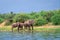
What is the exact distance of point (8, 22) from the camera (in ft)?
152

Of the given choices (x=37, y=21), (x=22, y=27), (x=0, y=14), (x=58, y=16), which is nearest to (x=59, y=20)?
(x=58, y=16)

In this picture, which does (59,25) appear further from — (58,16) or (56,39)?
(56,39)

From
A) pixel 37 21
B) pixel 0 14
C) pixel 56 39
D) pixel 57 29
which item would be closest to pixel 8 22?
pixel 37 21

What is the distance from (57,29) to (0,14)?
30196 millimetres

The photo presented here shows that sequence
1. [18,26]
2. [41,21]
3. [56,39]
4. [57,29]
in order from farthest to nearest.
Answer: [41,21], [18,26], [57,29], [56,39]

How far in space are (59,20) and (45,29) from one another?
17.5ft

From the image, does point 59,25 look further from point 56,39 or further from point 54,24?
point 56,39

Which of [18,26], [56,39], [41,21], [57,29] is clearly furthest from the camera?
[41,21]

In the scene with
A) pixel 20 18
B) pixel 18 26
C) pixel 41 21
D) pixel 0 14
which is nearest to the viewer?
pixel 18 26

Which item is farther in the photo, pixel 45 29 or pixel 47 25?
pixel 47 25

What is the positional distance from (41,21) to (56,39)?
17.4m

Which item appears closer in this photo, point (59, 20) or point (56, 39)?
point (56, 39)

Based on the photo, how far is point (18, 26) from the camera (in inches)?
1517

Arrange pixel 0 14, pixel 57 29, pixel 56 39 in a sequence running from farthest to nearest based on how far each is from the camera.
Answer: pixel 0 14 → pixel 57 29 → pixel 56 39
